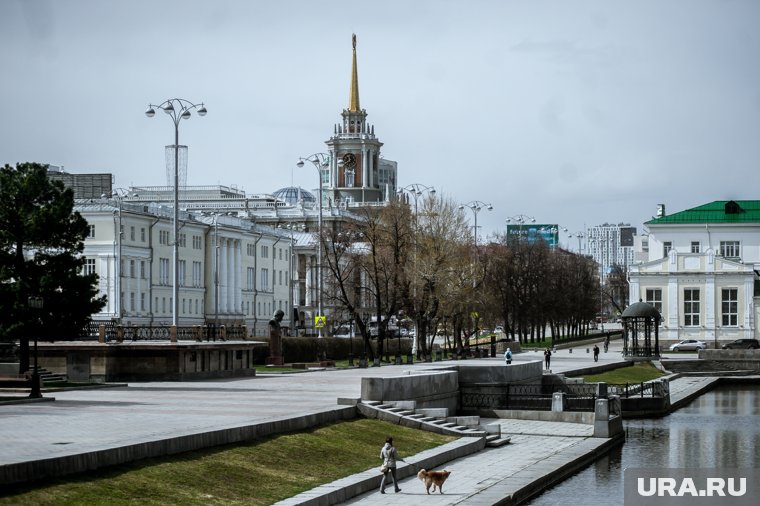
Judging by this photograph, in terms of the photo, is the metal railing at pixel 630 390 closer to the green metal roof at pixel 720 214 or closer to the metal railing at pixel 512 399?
the metal railing at pixel 512 399

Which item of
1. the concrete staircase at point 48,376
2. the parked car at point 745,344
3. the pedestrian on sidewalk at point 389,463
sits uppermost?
the concrete staircase at point 48,376

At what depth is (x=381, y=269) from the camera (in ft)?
270

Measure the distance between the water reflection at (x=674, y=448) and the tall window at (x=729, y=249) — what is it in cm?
7444

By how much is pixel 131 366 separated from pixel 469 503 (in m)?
27.1

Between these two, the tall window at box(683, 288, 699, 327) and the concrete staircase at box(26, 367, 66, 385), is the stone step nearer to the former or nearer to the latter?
the concrete staircase at box(26, 367, 66, 385)

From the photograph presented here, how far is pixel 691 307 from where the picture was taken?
122 meters

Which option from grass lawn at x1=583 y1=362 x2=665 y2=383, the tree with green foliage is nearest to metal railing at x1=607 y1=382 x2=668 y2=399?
grass lawn at x1=583 y1=362 x2=665 y2=383

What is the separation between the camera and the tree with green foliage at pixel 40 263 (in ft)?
157

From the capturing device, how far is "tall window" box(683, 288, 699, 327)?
12150 centimetres

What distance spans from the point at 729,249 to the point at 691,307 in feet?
52.9

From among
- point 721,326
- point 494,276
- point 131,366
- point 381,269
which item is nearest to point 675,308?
point 721,326

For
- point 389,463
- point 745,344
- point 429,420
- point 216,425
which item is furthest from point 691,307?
point 389,463

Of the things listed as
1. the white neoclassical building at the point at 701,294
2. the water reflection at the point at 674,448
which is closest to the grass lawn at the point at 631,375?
the water reflection at the point at 674,448

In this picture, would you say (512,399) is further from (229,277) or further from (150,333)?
(229,277)
